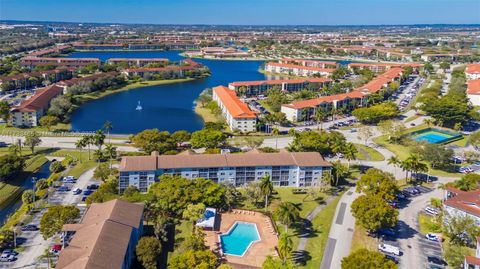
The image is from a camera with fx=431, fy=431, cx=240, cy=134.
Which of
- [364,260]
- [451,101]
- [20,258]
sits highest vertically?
[451,101]

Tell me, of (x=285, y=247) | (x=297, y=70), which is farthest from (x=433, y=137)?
(x=297, y=70)

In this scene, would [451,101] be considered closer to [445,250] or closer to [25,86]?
[445,250]

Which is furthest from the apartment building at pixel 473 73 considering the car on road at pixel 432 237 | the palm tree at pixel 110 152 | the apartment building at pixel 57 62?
the apartment building at pixel 57 62

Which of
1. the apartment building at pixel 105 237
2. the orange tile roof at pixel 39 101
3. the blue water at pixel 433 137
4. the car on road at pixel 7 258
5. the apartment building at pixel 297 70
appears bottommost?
the car on road at pixel 7 258

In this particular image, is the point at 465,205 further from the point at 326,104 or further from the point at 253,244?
the point at 326,104

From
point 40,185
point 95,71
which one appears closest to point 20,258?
point 40,185

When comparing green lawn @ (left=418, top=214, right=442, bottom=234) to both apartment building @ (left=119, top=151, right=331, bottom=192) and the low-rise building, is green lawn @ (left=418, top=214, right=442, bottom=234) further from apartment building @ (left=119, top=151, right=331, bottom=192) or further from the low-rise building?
the low-rise building

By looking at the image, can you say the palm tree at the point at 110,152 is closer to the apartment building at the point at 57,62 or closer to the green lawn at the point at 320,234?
the green lawn at the point at 320,234
